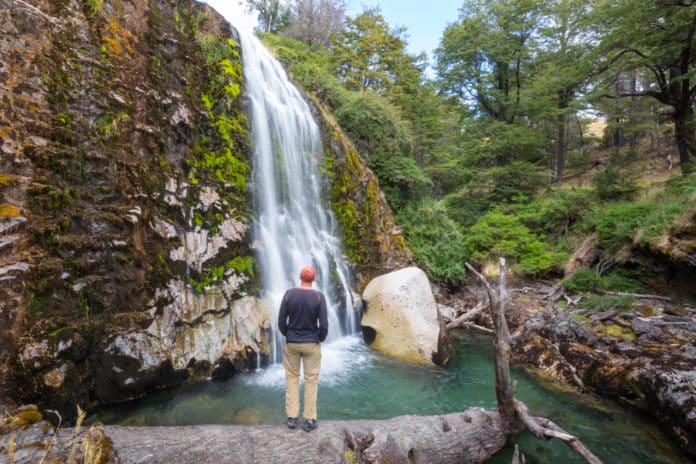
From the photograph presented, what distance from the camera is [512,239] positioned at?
13.0 meters

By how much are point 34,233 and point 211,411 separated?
3206 millimetres

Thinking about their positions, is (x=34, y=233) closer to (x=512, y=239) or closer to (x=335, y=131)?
(x=335, y=131)

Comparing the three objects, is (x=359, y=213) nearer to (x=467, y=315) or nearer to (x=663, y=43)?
(x=467, y=315)

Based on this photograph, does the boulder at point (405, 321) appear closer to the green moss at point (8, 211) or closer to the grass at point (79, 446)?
the grass at point (79, 446)

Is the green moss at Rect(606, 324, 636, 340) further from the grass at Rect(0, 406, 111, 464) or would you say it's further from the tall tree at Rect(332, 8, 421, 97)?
the tall tree at Rect(332, 8, 421, 97)

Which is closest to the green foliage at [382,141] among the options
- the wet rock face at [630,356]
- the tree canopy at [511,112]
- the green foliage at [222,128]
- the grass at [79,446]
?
the tree canopy at [511,112]

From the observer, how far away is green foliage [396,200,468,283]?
1207 cm

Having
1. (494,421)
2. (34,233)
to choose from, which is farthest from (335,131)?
(494,421)

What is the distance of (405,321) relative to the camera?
724 cm

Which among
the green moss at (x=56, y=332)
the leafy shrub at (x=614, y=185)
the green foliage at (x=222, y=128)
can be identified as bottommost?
the green moss at (x=56, y=332)

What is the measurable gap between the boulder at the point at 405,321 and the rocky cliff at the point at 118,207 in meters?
2.61

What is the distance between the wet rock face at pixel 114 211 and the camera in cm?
393

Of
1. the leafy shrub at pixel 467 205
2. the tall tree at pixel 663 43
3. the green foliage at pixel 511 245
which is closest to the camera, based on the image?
the tall tree at pixel 663 43

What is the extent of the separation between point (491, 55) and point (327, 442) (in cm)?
1895
